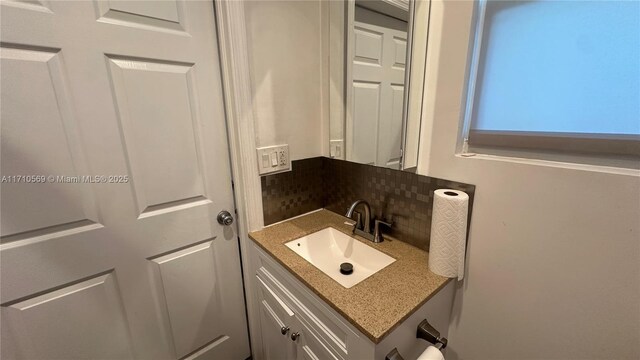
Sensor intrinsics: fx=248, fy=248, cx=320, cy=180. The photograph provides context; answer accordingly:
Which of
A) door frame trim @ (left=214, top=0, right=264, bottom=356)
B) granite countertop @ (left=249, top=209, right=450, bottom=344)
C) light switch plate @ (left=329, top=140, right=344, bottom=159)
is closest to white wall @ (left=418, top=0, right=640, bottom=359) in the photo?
granite countertop @ (left=249, top=209, right=450, bottom=344)

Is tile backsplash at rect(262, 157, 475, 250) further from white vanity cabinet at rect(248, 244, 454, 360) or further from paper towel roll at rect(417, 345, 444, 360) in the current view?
paper towel roll at rect(417, 345, 444, 360)

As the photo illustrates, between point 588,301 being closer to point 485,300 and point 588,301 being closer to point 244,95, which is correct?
point 485,300

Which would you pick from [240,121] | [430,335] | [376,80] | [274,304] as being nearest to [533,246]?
[430,335]

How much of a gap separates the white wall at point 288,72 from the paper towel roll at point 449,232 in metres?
0.69

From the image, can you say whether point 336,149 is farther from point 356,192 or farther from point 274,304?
point 274,304

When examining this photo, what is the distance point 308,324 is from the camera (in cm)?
86

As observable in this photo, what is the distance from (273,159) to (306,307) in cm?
63

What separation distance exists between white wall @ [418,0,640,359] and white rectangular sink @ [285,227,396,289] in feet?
1.09

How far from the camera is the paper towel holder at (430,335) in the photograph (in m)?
0.73

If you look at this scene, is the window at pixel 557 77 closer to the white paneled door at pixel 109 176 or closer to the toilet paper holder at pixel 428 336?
the toilet paper holder at pixel 428 336

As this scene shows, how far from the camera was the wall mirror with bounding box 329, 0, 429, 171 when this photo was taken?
0.89 m

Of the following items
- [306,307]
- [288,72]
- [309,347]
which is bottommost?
[309,347]

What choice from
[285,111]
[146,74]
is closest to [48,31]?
[146,74]

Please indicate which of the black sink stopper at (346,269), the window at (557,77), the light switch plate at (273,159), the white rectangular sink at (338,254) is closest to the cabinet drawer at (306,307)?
the white rectangular sink at (338,254)
